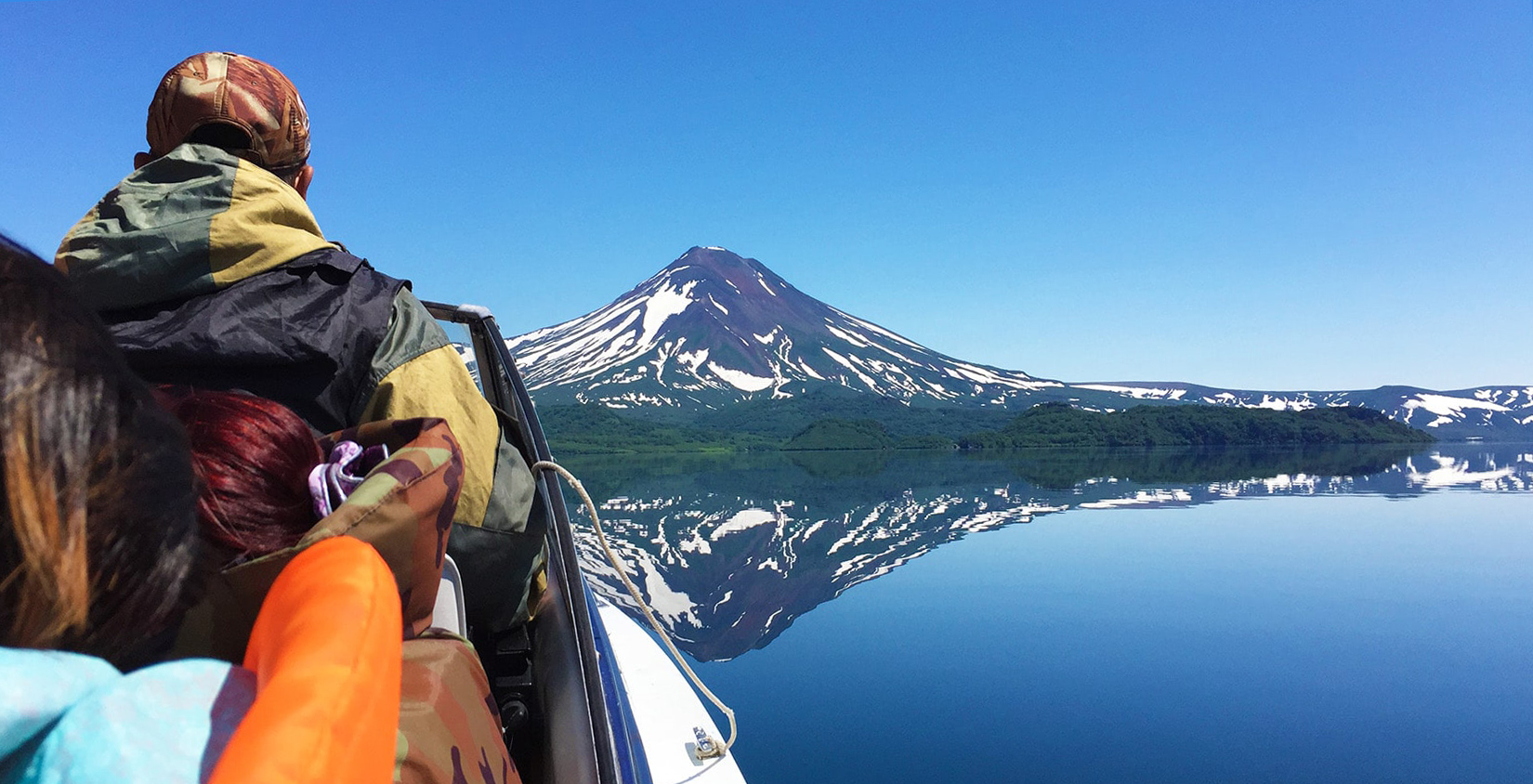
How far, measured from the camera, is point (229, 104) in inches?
52.7

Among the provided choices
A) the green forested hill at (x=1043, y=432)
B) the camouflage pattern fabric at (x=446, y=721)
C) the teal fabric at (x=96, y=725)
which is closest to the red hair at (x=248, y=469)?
the camouflage pattern fabric at (x=446, y=721)

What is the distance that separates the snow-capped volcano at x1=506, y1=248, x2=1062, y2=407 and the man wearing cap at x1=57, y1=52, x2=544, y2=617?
138060mm

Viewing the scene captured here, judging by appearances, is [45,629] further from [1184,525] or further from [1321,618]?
[1184,525]

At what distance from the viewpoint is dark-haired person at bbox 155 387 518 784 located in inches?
22.4

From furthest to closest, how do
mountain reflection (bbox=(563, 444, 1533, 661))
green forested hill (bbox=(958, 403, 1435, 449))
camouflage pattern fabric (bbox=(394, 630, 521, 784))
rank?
green forested hill (bbox=(958, 403, 1435, 449)) → mountain reflection (bbox=(563, 444, 1533, 661)) → camouflage pattern fabric (bbox=(394, 630, 521, 784))

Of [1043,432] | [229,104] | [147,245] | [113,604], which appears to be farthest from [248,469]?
[1043,432]

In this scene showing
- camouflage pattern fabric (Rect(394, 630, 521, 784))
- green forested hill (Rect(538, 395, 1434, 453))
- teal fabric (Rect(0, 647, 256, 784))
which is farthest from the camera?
green forested hill (Rect(538, 395, 1434, 453))

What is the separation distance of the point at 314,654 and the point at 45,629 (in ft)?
0.40

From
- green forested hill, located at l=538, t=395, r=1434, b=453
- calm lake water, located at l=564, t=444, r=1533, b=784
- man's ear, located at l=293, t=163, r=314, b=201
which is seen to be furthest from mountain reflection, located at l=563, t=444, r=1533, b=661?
green forested hill, located at l=538, t=395, r=1434, b=453

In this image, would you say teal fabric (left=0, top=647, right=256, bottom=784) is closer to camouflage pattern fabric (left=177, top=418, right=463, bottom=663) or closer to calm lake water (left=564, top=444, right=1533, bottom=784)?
camouflage pattern fabric (left=177, top=418, right=463, bottom=663)

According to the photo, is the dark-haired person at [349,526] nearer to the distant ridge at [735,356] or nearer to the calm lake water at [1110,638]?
the calm lake water at [1110,638]

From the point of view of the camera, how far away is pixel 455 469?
2.41 feet

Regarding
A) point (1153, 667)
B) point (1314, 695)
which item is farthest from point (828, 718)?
point (1314, 695)

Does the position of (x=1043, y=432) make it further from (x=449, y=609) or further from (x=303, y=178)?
(x=449, y=609)
